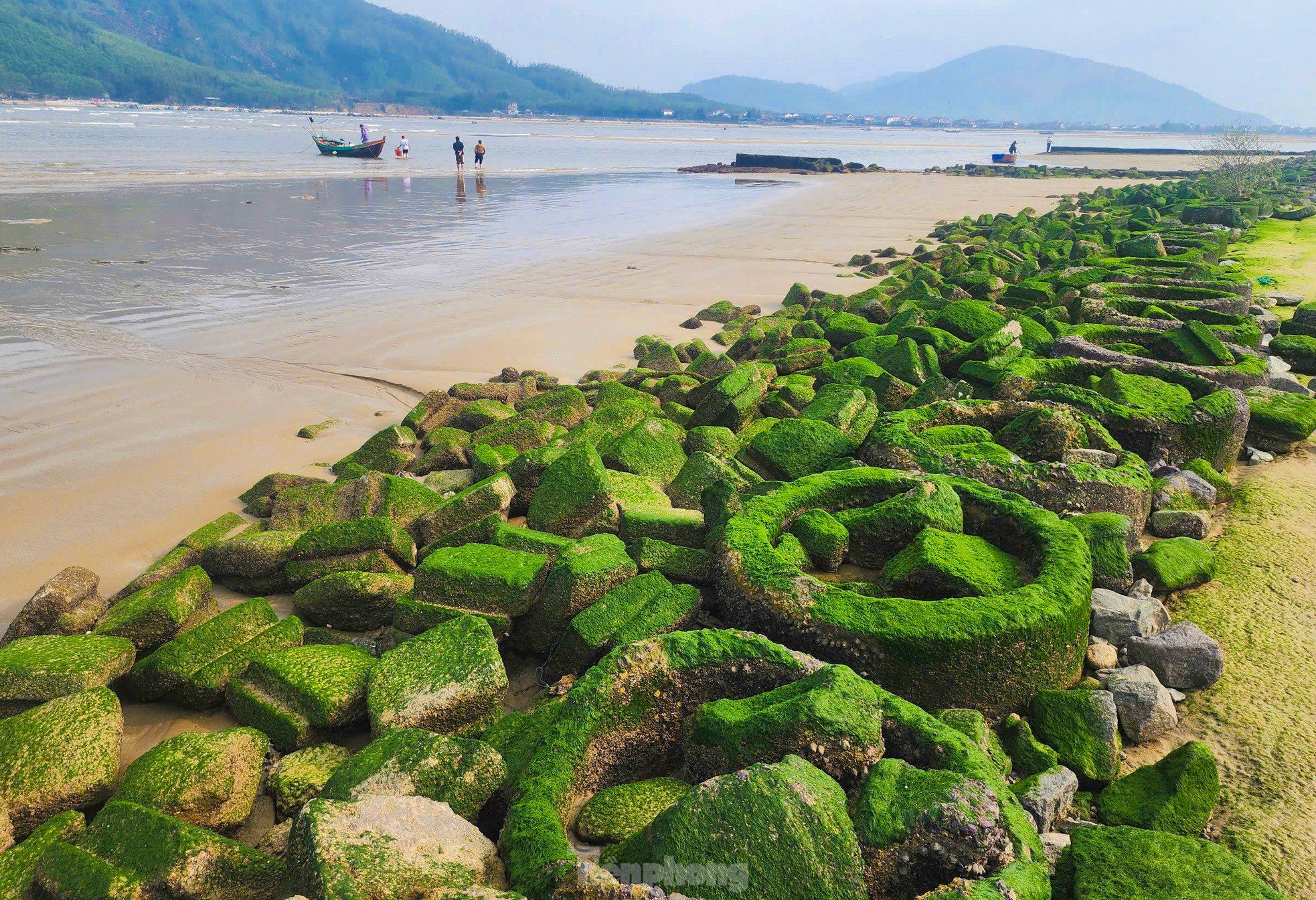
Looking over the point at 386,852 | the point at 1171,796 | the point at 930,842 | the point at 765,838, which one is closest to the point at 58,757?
the point at 386,852

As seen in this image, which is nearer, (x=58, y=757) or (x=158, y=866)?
(x=158, y=866)

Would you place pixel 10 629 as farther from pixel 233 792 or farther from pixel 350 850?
pixel 350 850

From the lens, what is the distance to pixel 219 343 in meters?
9.23

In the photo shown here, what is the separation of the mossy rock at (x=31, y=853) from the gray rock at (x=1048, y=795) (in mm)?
3142

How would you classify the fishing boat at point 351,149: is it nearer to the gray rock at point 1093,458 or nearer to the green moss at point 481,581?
the green moss at point 481,581

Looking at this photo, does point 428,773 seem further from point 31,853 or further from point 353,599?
point 353,599

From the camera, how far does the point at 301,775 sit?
3.08 meters

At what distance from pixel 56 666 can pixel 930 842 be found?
362cm

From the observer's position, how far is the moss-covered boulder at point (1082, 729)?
290 cm

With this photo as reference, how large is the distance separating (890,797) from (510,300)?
10.3 m

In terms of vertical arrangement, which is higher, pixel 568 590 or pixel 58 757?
pixel 568 590

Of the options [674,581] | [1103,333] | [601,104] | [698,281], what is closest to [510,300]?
[698,281]

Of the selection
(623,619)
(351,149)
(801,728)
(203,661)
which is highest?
(351,149)

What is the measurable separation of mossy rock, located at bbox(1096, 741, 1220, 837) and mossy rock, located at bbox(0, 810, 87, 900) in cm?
345
